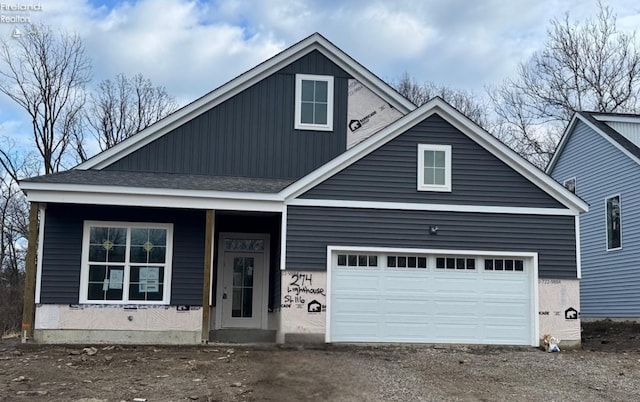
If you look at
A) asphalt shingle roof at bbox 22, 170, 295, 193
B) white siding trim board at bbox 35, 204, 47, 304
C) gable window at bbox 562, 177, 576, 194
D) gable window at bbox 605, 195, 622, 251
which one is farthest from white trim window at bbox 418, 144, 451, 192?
gable window at bbox 562, 177, 576, 194

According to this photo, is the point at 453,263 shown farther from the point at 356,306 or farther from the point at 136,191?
the point at 136,191

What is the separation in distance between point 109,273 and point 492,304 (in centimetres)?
793

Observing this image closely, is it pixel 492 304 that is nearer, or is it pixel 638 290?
pixel 492 304

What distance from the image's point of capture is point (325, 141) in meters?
16.5

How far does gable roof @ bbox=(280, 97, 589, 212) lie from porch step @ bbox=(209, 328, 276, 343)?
143 inches

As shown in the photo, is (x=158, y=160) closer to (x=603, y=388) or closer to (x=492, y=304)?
(x=492, y=304)

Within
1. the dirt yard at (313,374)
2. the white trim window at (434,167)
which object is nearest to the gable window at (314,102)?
the white trim window at (434,167)

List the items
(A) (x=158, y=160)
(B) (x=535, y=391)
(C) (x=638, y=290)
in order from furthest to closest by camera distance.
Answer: (C) (x=638, y=290)
(A) (x=158, y=160)
(B) (x=535, y=391)

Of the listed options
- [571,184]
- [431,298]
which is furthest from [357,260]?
[571,184]

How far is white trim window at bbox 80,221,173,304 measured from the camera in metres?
14.2

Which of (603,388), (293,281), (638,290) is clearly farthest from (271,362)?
(638,290)

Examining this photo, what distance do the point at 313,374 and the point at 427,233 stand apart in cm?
476

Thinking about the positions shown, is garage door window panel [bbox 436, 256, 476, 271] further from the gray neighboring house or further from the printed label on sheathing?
the printed label on sheathing

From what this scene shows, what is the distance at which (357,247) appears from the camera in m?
14.2
